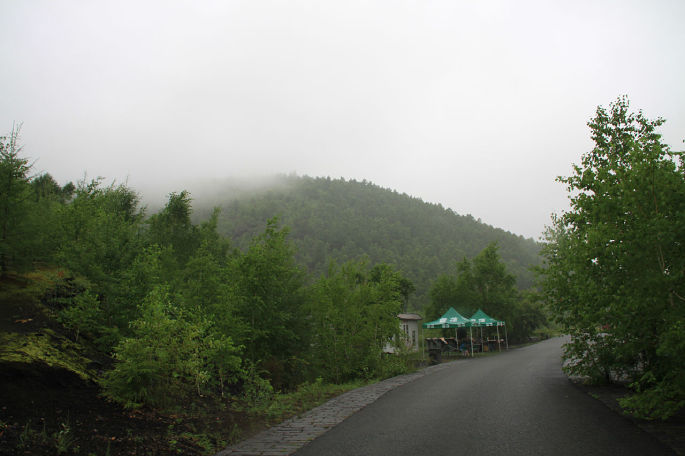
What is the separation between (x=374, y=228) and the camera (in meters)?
98.5

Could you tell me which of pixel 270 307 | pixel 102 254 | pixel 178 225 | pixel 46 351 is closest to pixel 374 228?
pixel 178 225

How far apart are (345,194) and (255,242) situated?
109 meters

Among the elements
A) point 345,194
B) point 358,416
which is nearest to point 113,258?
point 358,416

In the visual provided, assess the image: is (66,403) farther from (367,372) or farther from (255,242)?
(367,372)

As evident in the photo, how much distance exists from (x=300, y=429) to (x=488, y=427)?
2956mm

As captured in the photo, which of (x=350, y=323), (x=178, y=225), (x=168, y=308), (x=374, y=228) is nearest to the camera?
(x=168, y=308)

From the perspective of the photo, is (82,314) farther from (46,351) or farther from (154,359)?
(154,359)

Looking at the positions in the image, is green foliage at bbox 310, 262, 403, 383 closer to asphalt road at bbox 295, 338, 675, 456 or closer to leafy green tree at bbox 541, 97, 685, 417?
asphalt road at bbox 295, 338, 675, 456

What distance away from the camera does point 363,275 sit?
17.3 metres

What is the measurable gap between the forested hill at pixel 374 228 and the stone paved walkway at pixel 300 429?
5902cm

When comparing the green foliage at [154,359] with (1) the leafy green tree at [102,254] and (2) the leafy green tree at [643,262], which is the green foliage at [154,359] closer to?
(1) the leafy green tree at [102,254]

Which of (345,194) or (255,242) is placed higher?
(345,194)

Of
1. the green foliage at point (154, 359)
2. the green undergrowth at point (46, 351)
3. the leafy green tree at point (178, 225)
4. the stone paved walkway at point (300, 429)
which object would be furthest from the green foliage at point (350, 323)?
the leafy green tree at point (178, 225)

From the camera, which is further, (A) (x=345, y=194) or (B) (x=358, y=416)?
(A) (x=345, y=194)
